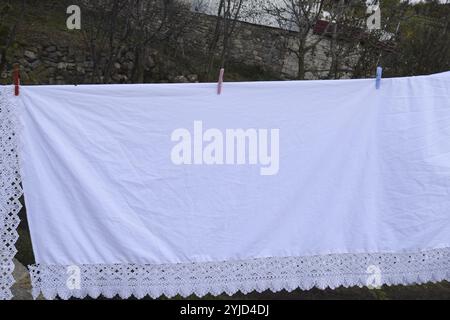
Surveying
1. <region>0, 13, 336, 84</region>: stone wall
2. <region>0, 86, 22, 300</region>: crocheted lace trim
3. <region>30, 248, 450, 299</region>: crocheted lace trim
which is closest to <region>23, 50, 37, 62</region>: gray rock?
<region>0, 13, 336, 84</region>: stone wall

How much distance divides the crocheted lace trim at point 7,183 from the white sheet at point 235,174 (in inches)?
2.4

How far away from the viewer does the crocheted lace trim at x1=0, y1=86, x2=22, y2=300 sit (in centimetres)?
282

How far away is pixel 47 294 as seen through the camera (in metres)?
2.80

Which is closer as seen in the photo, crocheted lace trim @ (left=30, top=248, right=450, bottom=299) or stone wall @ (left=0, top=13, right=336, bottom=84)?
crocheted lace trim @ (left=30, top=248, right=450, bottom=299)

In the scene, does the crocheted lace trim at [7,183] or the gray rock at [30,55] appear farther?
the gray rock at [30,55]

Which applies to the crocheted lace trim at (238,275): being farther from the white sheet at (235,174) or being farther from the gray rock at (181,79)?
the gray rock at (181,79)

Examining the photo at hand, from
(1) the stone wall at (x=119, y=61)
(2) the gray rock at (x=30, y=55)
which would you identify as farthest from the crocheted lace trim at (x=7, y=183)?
(2) the gray rock at (x=30, y=55)

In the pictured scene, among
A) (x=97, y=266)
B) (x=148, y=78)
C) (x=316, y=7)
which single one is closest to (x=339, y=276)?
(x=97, y=266)

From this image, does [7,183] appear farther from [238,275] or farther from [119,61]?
[119,61]

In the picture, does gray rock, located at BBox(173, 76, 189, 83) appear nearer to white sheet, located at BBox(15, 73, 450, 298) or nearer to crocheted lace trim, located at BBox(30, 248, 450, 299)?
white sheet, located at BBox(15, 73, 450, 298)

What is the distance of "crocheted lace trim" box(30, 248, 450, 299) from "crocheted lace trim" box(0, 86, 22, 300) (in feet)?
0.57

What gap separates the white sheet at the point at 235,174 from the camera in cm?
284

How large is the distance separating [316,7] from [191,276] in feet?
18.7

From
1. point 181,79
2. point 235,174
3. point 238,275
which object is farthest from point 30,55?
point 238,275
